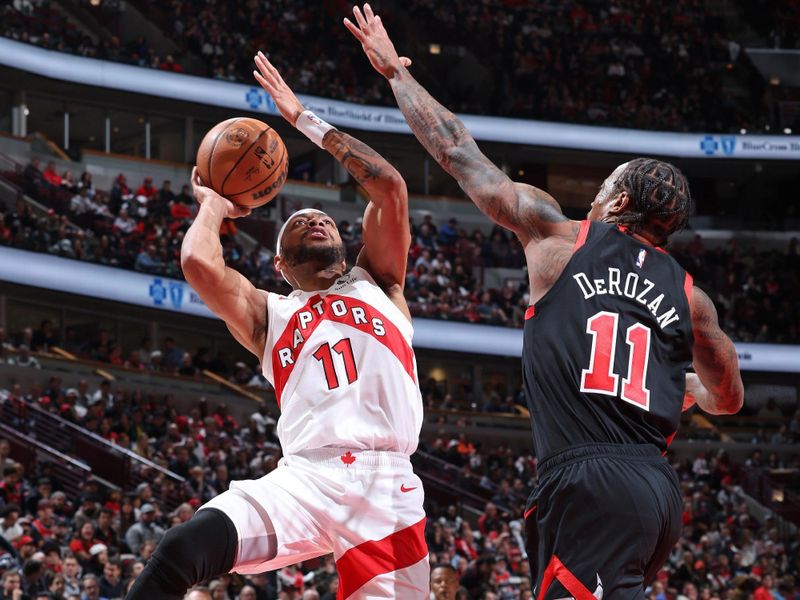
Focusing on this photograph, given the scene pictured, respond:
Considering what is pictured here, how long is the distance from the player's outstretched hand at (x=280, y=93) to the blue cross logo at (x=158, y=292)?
18.9 metres

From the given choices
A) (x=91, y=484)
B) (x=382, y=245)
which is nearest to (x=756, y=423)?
(x=91, y=484)

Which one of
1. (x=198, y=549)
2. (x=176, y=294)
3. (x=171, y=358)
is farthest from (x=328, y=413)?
(x=176, y=294)

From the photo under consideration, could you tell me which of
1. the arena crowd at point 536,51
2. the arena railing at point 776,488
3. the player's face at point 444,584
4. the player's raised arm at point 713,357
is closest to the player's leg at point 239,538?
the player's raised arm at point 713,357

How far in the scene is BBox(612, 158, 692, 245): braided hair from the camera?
4016mm

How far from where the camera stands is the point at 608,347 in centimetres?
378

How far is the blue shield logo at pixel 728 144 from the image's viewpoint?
32.6m

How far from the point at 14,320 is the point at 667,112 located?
1904cm

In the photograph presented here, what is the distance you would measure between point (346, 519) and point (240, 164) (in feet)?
5.91

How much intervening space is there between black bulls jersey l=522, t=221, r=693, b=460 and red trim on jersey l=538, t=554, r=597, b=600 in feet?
1.20

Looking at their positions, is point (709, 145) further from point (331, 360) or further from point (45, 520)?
point (331, 360)

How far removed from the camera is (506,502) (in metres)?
20.1

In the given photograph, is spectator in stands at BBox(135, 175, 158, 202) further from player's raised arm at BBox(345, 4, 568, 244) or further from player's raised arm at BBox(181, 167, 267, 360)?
player's raised arm at BBox(345, 4, 568, 244)

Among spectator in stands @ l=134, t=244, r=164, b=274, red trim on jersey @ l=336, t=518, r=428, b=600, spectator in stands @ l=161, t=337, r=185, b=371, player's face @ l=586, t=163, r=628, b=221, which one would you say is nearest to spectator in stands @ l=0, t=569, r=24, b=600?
red trim on jersey @ l=336, t=518, r=428, b=600

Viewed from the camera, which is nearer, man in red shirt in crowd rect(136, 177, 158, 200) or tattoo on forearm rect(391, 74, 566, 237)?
tattoo on forearm rect(391, 74, 566, 237)
